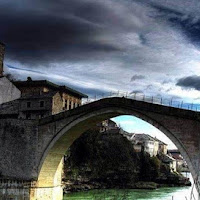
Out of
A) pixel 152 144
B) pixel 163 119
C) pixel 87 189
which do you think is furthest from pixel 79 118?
pixel 152 144

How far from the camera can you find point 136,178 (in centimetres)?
5166

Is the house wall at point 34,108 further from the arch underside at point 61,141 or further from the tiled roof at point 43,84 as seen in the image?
the tiled roof at point 43,84

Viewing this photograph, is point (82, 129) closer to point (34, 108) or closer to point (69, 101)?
point (34, 108)

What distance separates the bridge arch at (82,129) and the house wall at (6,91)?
438 inches

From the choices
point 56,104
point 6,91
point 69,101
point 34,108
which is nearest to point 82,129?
point 56,104

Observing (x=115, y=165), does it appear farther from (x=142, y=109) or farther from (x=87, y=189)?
(x=142, y=109)

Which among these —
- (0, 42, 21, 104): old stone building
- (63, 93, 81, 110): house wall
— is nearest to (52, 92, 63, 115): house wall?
(0, 42, 21, 104): old stone building

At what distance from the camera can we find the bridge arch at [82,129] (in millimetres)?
19109

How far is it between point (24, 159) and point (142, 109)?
8.43m

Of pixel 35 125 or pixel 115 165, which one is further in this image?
pixel 115 165

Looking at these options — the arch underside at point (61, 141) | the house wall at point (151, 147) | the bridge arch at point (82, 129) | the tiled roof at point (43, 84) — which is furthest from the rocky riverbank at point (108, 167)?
the bridge arch at point (82, 129)

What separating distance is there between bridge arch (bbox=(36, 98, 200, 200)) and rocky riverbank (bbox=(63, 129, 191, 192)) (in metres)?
Result: 14.6

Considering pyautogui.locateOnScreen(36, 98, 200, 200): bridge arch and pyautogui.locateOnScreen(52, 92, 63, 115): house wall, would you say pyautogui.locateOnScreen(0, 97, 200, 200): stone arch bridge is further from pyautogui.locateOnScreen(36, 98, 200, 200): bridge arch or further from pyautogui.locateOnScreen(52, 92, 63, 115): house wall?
pyautogui.locateOnScreen(52, 92, 63, 115): house wall

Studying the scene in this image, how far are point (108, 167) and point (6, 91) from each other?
19185 millimetres
